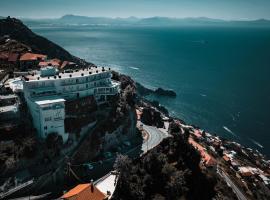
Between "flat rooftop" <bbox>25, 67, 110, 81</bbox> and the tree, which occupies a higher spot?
"flat rooftop" <bbox>25, 67, 110, 81</bbox>

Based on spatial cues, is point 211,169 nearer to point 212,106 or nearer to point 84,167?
point 84,167

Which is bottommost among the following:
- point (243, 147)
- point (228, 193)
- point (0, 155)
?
point (243, 147)

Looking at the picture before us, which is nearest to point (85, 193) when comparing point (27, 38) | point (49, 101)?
point (49, 101)

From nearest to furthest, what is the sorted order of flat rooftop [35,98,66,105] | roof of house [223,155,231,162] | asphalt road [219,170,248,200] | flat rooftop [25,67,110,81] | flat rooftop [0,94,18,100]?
flat rooftop [35,98,66,105]
flat rooftop [0,94,18,100]
flat rooftop [25,67,110,81]
asphalt road [219,170,248,200]
roof of house [223,155,231,162]

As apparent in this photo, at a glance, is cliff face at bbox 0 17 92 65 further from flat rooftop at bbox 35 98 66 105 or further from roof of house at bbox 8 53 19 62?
flat rooftop at bbox 35 98 66 105

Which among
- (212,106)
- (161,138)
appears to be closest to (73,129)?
(161,138)

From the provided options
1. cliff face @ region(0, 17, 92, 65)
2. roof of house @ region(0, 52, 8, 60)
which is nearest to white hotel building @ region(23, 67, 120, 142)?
roof of house @ region(0, 52, 8, 60)
